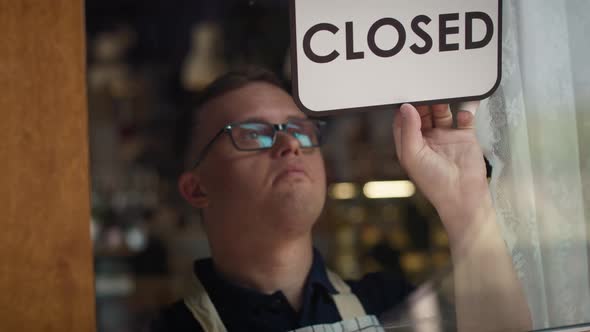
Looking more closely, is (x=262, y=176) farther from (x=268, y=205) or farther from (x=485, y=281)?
(x=485, y=281)

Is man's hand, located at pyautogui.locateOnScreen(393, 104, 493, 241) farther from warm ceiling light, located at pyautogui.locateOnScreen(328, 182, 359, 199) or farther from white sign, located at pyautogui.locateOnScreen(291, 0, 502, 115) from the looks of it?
warm ceiling light, located at pyautogui.locateOnScreen(328, 182, 359, 199)

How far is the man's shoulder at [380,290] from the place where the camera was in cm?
172

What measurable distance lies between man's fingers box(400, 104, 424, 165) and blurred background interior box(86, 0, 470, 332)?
0.12m

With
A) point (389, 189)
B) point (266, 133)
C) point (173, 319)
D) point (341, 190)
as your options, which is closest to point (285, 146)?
point (266, 133)

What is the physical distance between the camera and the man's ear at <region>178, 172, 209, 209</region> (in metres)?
1.60

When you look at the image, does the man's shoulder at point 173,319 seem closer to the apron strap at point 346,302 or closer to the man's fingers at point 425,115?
the apron strap at point 346,302

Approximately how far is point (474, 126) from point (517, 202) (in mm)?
240

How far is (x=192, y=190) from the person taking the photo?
1.62 m

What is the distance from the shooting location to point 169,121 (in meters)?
1.59

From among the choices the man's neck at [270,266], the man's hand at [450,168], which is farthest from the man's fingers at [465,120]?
the man's neck at [270,266]

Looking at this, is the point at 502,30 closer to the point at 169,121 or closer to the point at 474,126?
the point at 474,126

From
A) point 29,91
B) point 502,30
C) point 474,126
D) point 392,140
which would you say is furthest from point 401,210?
point 29,91

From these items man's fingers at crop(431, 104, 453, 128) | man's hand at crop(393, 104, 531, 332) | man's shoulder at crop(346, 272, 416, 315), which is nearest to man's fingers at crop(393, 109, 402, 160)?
man's hand at crop(393, 104, 531, 332)

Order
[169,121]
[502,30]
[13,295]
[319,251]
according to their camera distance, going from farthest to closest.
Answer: [502,30], [319,251], [169,121], [13,295]
